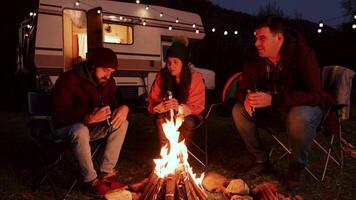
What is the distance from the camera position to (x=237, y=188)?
134 inches

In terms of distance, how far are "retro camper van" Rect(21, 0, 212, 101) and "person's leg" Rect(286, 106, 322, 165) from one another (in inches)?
270

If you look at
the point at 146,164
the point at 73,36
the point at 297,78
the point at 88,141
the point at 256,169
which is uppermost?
the point at 73,36

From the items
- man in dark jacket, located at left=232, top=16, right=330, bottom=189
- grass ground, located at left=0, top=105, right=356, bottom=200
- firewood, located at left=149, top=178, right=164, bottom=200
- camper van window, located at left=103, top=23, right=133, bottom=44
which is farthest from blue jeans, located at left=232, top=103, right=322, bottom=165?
camper van window, located at left=103, top=23, right=133, bottom=44

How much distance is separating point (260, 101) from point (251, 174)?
75cm

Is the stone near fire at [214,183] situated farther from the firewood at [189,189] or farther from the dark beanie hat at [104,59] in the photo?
the dark beanie hat at [104,59]

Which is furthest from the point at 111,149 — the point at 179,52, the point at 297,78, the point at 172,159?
the point at 297,78

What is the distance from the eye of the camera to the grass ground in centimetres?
369

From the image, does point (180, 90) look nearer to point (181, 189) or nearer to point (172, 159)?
point (172, 159)

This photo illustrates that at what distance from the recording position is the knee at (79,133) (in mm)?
3367

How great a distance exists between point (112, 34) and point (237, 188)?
7.65 m

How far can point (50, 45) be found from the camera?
9.49m

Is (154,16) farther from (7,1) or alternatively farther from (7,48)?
(7,1)

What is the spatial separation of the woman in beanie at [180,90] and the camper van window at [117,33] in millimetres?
6346

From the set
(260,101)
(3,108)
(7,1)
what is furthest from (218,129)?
(7,1)
